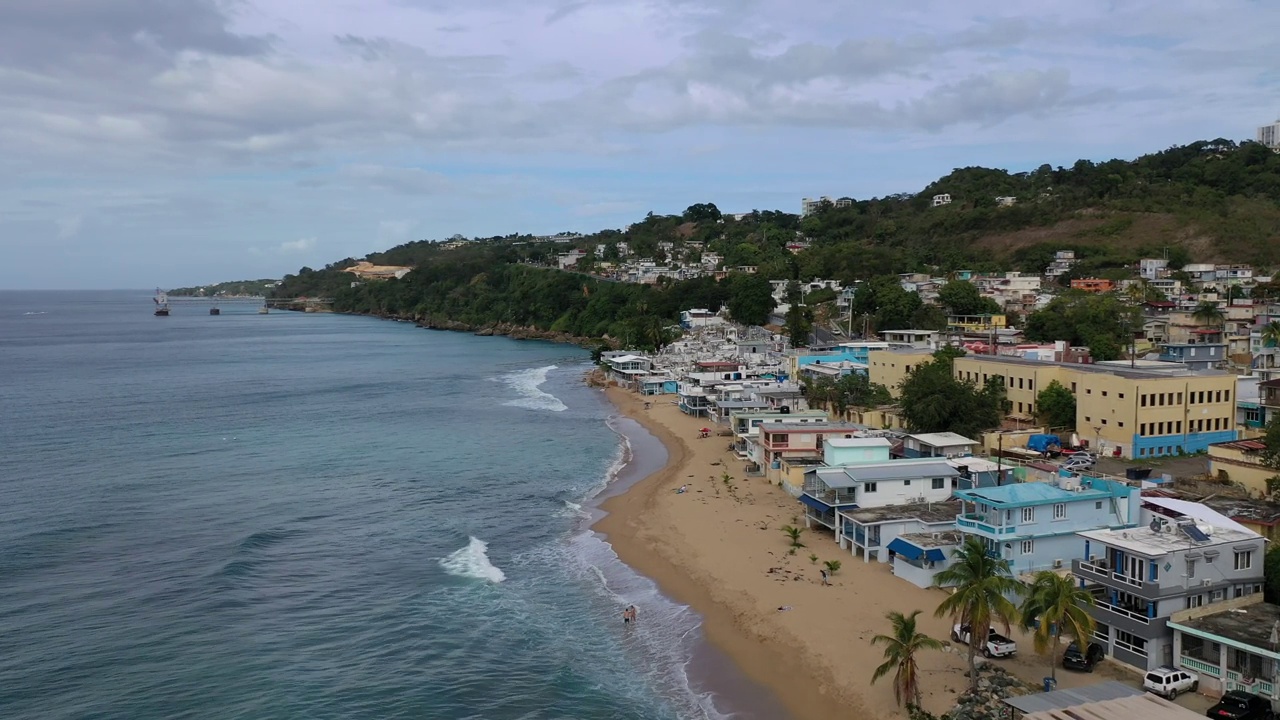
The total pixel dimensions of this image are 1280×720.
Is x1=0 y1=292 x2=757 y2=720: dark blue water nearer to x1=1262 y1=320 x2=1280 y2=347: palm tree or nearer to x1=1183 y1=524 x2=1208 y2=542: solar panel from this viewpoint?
x1=1183 y1=524 x2=1208 y2=542: solar panel

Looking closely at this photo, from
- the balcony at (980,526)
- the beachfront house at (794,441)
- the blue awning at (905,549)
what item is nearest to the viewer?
the balcony at (980,526)

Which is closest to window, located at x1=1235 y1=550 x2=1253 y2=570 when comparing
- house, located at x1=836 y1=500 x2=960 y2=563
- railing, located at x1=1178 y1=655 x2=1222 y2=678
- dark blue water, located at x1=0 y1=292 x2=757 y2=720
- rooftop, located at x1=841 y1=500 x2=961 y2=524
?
railing, located at x1=1178 y1=655 x2=1222 y2=678

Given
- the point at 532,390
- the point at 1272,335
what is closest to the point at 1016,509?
the point at 1272,335

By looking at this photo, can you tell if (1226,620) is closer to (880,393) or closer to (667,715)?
(667,715)

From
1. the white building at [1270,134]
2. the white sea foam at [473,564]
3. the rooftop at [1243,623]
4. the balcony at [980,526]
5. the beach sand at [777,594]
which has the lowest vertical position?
the white sea foam at [473,564]

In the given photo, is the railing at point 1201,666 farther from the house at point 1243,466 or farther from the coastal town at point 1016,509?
the house at point 1243,466

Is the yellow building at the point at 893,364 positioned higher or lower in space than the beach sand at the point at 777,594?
higher

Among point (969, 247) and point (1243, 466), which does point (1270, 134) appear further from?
point (1243, 466)

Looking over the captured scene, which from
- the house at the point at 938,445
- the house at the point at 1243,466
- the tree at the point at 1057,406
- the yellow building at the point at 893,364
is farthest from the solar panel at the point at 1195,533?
the yellow building at the point at 893,364

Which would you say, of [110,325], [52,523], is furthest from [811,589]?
[110,325]
